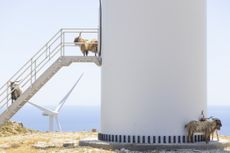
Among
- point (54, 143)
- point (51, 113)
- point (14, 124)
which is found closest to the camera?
point (54, 143)

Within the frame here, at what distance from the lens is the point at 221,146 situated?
29641mm

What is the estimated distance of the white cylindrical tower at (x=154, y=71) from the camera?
95.9 feet

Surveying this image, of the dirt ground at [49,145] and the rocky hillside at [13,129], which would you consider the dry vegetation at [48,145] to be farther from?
the rocky hillside at [13,129]

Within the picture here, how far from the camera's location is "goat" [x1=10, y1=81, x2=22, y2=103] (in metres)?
31.9

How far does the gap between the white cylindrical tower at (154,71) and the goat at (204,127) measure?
1.07 feet

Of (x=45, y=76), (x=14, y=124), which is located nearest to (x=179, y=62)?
(x=45, y=76)

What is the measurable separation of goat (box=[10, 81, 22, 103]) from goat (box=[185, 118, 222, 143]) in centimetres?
828

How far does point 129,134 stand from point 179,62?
12.7ft

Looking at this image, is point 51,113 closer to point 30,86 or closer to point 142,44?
point 30,86

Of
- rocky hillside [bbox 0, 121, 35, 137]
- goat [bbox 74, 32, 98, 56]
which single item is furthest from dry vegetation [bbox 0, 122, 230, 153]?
rocky hillside [bbox 0, 121, 35, 137]

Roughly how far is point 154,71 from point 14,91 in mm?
7212

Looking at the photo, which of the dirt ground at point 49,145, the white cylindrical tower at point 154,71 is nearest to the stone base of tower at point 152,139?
the white cylindrical tower at point 154,71

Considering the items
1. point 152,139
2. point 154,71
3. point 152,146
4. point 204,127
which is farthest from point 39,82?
point 204,127

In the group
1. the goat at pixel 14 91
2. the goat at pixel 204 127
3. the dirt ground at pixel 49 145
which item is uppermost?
the goat at pixel 14 91
